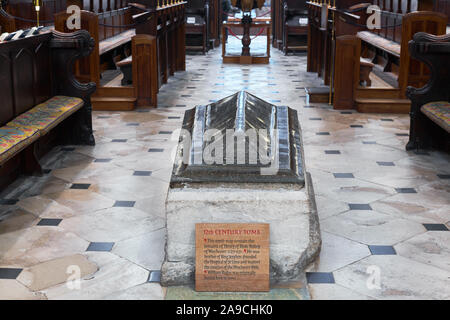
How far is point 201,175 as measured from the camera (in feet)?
Answer: 11.1

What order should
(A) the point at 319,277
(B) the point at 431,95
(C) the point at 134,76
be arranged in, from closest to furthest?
(A) the point at 319,277
(B) the point at 431,95
(C) the point at 134,76

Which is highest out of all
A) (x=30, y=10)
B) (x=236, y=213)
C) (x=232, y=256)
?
(x=30, y=10)

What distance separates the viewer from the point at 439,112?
238 inches

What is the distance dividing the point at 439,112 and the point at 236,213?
344cm

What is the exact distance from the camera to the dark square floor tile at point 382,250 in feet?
13.1

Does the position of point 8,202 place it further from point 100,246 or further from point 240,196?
point 240,196

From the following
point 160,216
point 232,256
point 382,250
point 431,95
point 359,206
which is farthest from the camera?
point 431,95

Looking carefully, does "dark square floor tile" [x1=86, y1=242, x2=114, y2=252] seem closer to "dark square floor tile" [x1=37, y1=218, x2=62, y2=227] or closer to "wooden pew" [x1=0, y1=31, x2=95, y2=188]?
A: "dark square floor tile" [x1=37, y1=218, x2=62, y2=227]

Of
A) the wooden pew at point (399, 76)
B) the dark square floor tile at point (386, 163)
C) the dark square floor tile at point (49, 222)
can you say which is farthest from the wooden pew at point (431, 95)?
the dark square floor tile at point (49, 222)

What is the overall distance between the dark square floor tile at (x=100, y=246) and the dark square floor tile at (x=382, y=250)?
1.68 meters

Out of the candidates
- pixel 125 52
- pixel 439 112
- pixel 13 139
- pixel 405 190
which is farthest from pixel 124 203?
pixel 125 52

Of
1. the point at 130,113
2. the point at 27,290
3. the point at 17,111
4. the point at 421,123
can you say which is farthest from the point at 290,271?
the point at 130,113

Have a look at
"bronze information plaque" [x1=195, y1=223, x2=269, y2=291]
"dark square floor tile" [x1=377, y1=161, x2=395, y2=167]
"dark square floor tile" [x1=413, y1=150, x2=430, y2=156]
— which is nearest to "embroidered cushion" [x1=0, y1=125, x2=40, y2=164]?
"bronze information plaque" [x1=195, y1=223, x2=269, y2=291]

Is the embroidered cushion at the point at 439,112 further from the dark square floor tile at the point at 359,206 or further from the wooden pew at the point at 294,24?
the wooden pew at the point at 294,24
